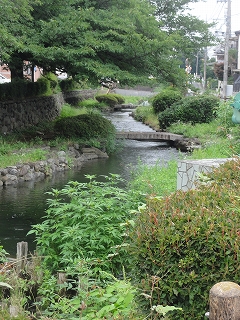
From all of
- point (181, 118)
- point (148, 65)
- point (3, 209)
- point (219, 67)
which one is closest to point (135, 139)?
point (181, 118)

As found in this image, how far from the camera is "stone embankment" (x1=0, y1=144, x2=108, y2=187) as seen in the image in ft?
48.7

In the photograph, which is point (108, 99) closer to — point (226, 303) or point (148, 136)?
point (148, 136)

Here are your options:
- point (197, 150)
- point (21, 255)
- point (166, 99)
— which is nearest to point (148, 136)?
point (166, 99)

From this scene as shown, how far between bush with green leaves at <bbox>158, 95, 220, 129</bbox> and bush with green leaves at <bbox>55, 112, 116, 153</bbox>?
5.89m

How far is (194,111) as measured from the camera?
25.3 meters

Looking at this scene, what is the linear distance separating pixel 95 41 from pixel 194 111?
29.9 ft

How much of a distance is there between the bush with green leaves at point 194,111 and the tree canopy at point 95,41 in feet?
19.0

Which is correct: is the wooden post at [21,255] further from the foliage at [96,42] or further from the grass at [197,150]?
the foliage at [96,42]

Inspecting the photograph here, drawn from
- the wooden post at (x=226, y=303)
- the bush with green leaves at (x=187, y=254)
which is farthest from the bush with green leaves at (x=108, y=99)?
the wooden post at (x=226, y=303)

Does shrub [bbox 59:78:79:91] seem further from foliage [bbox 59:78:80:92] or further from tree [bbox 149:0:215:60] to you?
tree [bbox 149:0:215:60]

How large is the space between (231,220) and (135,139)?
20.0m

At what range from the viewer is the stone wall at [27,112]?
2005 cm

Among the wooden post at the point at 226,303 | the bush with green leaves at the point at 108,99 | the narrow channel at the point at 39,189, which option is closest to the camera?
the wooden post at the point at 226,303

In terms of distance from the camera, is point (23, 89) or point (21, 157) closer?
point (21, 157)
